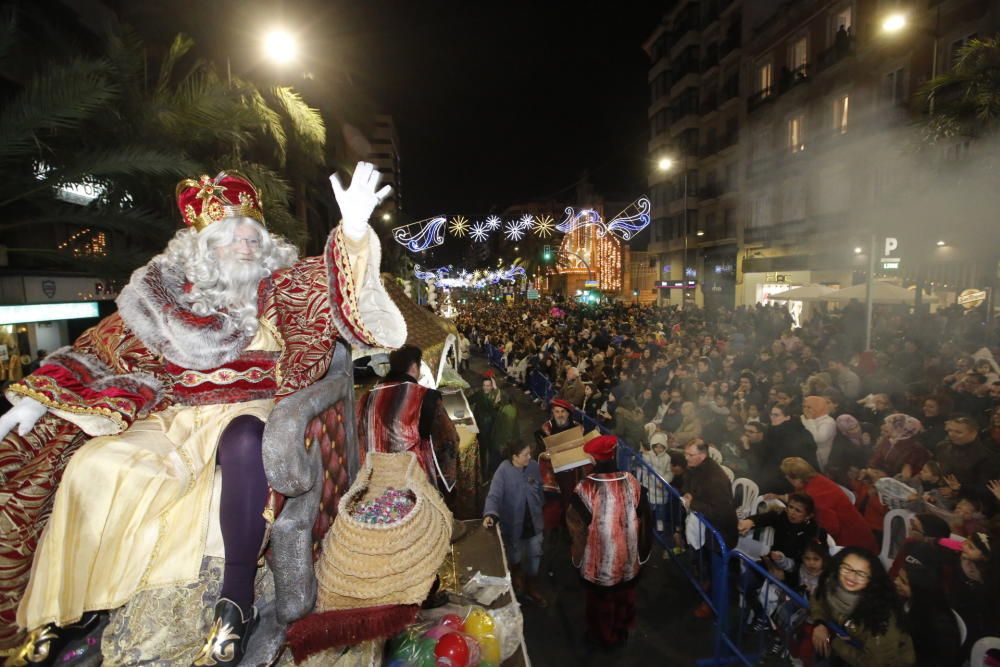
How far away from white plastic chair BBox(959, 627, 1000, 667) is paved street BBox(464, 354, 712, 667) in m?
2.14

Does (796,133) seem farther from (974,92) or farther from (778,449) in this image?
(778,449)

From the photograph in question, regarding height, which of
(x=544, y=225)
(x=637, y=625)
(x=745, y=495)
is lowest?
(x=637, y=625)

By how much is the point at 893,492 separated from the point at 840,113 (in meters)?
23.7

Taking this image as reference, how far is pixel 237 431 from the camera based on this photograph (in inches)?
82.2

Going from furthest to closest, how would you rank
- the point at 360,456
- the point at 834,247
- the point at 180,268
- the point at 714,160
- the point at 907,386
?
1. the point at 714,160
2. the point at 834,247
3. the point at 907,386
4. the point at 360,456
5. the point at 180,268

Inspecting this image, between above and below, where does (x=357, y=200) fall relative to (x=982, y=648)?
above

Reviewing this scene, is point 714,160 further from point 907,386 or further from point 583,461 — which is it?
point 583,461

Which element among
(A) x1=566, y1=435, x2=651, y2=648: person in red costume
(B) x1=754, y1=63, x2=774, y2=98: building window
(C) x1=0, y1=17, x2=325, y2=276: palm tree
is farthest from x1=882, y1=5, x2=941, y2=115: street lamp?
(C) x1=0, y1=17, x2=325, y2=276: palm tree

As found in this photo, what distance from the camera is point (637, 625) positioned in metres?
5.21

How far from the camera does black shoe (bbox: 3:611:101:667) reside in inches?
76.0

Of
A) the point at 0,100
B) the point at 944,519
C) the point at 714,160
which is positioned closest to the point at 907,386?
the point at 944,519

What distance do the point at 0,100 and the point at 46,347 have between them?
A: 4.85 metres

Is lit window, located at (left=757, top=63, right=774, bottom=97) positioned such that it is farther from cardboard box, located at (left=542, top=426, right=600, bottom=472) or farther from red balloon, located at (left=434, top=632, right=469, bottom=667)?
red balloon, located at (left=434, top=632, right=469, bottom=667)

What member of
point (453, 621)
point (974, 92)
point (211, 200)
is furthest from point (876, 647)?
point (974, 92)
